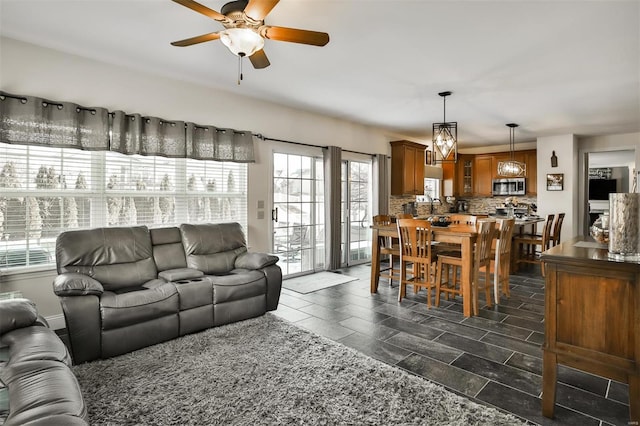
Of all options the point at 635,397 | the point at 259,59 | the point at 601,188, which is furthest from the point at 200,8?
the point at 601,188

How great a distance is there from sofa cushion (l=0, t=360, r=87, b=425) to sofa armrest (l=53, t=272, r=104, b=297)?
1.05 meters

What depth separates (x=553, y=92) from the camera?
4.64 meters

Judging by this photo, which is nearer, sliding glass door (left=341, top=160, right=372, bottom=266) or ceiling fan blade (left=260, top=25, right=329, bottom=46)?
ceiling fan blade (left=260, top=25, right=329, bottom=46)

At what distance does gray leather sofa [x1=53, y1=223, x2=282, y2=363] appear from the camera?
107 inches

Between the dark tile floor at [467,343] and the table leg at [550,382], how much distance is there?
0.21 ft

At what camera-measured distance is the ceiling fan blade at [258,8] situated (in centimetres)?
208

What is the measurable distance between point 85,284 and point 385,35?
3196 millimetres

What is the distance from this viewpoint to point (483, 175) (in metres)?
9.14

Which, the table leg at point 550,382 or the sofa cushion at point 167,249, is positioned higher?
the sofa cushion at point 167,249

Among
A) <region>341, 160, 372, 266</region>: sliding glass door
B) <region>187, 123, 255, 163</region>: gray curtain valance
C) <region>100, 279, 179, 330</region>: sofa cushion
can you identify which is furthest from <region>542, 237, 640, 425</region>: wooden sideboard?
<region>341, 160, 372, 266</region>: sliding glass door

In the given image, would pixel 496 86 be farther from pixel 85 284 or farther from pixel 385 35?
pixel 85 284

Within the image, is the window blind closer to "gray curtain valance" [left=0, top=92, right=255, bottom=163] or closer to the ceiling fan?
"gray curtain valance" [left=0, top=92, right=255, bottom=163]

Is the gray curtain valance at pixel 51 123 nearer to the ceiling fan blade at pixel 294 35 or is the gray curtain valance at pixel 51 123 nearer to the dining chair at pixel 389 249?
the ceiling fan blade at pixel 294 35

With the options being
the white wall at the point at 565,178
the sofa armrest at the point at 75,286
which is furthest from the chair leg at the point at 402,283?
the white wall at the point at 565,178
